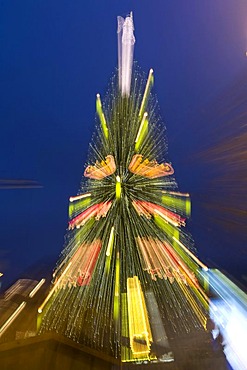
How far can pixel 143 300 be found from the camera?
425cm

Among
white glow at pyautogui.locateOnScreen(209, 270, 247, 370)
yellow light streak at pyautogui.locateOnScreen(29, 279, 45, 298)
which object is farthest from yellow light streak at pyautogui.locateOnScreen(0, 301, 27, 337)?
white glow at pyautogui.locateOnScreen(209, 270, 247, 370)

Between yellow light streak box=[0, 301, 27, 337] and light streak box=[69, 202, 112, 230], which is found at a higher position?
light streak box=[69, 202, 112, 230]

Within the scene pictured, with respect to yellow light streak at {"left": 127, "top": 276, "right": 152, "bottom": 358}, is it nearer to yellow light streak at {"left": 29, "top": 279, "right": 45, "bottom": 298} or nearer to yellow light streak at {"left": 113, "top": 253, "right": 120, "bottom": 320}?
yellow light streak at {"left": 113, "top": 253, "right": 120, "bottom": 320}

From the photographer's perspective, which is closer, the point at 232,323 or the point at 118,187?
the point at 118,187

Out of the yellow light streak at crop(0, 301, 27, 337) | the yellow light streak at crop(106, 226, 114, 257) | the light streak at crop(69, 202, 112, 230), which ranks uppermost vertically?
the light streak at crop(69, 202, 112, 230)

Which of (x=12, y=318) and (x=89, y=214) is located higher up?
(x=89, y=214)

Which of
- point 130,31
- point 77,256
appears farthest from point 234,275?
point 130,31

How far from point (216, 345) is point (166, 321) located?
2.48ft

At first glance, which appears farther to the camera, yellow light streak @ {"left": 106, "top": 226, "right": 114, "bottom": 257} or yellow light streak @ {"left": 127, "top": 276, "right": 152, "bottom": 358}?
yellow light streak @ {"left": 106, "top": 226, "right": 114, "bottom": 257}

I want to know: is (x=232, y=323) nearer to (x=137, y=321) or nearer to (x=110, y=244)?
(x=137, y=321)

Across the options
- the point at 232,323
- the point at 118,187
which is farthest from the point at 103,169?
the point at 232,323

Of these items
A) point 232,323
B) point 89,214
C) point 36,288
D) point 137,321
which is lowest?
point 232,323

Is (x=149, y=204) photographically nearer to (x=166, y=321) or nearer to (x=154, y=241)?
(x=154, y=241)

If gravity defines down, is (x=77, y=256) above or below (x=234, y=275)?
above
